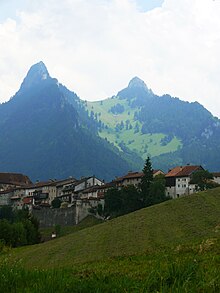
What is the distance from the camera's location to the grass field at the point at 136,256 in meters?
10.1

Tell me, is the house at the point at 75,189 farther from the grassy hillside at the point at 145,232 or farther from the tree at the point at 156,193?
the grassy hillside at the point at 145,232

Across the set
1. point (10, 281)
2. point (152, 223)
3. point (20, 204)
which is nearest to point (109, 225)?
point (152, 223)

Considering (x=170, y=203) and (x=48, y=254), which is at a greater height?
(x=170, y=203)

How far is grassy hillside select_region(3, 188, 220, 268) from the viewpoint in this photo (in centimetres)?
4572

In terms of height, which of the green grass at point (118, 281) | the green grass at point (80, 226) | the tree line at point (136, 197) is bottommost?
the green grass at point (118, 281)

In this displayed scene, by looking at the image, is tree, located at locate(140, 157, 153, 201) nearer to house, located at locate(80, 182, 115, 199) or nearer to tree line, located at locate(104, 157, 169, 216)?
tree line, located at locate(104, 157, 169, 216)

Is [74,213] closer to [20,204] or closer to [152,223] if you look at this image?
[20,204]

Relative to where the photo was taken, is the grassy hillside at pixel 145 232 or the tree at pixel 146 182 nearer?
the grassy hillside at pixel 145 232

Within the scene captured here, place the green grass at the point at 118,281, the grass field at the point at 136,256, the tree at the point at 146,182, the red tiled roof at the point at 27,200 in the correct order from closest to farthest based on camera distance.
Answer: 1. the green grass at the point at 118,281
2. the grass field at the point at 136,256
3. the tree at the point at 146,182
4. the red tiled roof at the point at 27,200

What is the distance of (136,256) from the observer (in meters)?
18.3

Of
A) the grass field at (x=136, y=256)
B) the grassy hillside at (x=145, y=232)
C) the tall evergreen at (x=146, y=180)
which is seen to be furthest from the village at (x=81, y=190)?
the grassy hillside at (x=145, y=232)

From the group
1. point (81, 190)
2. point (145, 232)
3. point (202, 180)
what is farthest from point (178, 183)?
point (145, 232)

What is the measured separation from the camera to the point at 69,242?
186 ft

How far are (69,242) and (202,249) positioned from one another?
40.3 metres
